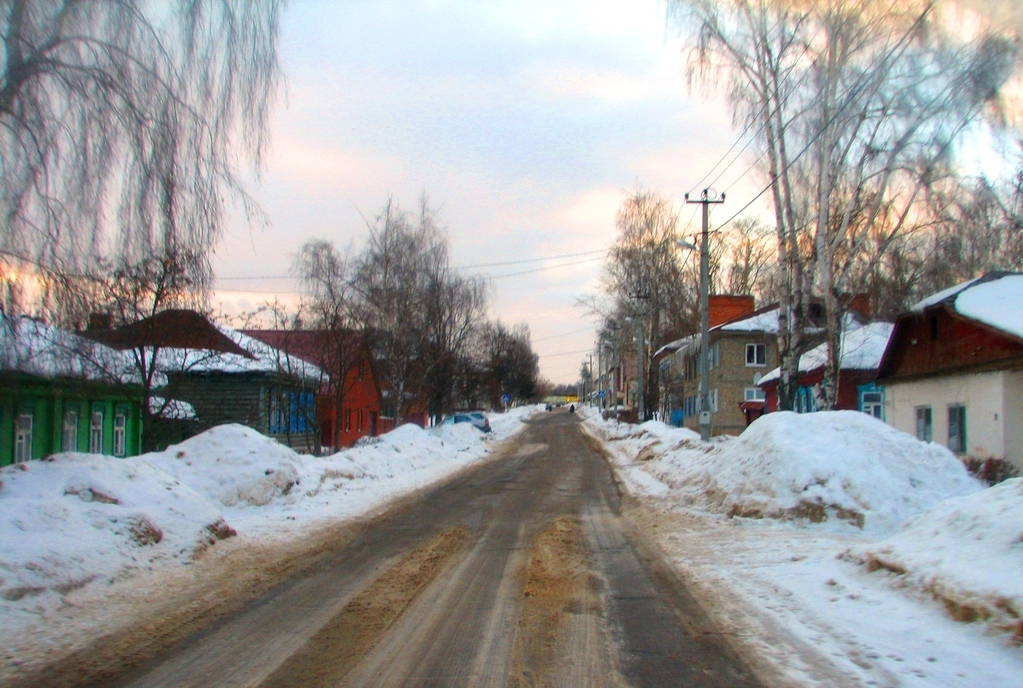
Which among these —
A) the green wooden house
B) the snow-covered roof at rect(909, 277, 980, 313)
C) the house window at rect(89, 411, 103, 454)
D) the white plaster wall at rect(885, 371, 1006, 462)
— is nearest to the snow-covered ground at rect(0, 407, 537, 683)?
the green wooden house

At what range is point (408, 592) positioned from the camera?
8438 millimetres

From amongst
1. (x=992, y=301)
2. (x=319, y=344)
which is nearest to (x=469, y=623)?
(x=992, y=301)

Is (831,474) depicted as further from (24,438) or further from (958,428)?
(24,438)

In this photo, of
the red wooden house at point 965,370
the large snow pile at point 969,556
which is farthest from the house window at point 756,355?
the large snow pile at point 969,556

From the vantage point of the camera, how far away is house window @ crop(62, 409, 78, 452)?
21.5m

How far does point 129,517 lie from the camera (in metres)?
9.84

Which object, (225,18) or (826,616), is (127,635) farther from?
(225,18)

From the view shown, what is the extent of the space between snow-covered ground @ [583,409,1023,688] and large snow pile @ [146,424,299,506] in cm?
706

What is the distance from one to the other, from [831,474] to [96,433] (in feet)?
65.3

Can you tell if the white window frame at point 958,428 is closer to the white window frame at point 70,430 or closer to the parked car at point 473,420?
the white window frame at point 70,430

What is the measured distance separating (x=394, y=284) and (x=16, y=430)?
61.7 feet

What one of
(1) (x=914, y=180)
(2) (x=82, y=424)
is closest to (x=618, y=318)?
(1) (x=914, y=180)

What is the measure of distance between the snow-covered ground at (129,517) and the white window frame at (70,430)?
291 inches

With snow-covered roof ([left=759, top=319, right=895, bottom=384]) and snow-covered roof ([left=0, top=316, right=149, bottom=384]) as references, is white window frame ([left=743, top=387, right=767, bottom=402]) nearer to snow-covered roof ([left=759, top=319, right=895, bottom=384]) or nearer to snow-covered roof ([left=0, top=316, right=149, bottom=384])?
snow-covered roof ([left=759, top=319, right=895, bottom=384])
